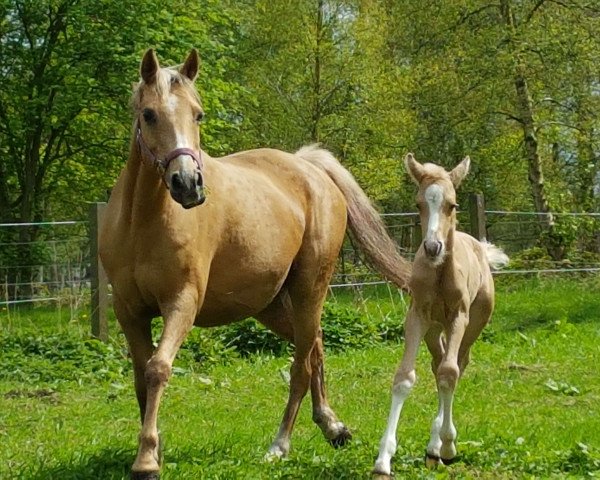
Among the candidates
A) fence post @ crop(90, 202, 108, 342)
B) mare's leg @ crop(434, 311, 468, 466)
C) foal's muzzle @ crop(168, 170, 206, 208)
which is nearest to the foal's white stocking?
mare's leg @ crop(434, 311, 468, 466)

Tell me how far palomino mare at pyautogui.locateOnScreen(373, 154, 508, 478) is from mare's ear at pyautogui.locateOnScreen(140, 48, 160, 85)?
1486 millimetres

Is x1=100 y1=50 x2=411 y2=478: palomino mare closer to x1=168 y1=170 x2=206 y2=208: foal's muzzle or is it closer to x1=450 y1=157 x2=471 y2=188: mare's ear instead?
x1=168 y1=170 x2=206 y2=208: foal's muzzle

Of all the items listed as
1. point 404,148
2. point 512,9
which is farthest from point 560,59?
point 404,148

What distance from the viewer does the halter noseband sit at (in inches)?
160

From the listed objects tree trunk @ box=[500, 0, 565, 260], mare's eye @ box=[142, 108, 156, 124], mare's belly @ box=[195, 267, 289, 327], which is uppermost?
tree trunk @ box=[500, 0, 565, 260]

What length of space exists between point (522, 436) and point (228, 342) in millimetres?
5148

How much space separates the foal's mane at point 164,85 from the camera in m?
4.29

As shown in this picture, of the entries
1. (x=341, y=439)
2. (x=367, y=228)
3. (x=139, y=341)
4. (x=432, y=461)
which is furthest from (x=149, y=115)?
(x=367, y=228)

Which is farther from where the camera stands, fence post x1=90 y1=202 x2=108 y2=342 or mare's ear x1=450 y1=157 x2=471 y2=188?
fence post x1=90 y1=202 x2=108 y2=342

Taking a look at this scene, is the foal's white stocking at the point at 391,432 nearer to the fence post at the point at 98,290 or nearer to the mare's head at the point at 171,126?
the mare's head at the point at 171,126

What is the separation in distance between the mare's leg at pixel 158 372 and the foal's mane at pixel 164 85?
3.32ft

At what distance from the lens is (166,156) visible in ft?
13.5

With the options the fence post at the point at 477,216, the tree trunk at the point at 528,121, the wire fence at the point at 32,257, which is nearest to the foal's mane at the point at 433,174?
the fence post at the point at 477,216

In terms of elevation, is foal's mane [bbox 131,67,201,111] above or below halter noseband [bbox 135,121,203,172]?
above
